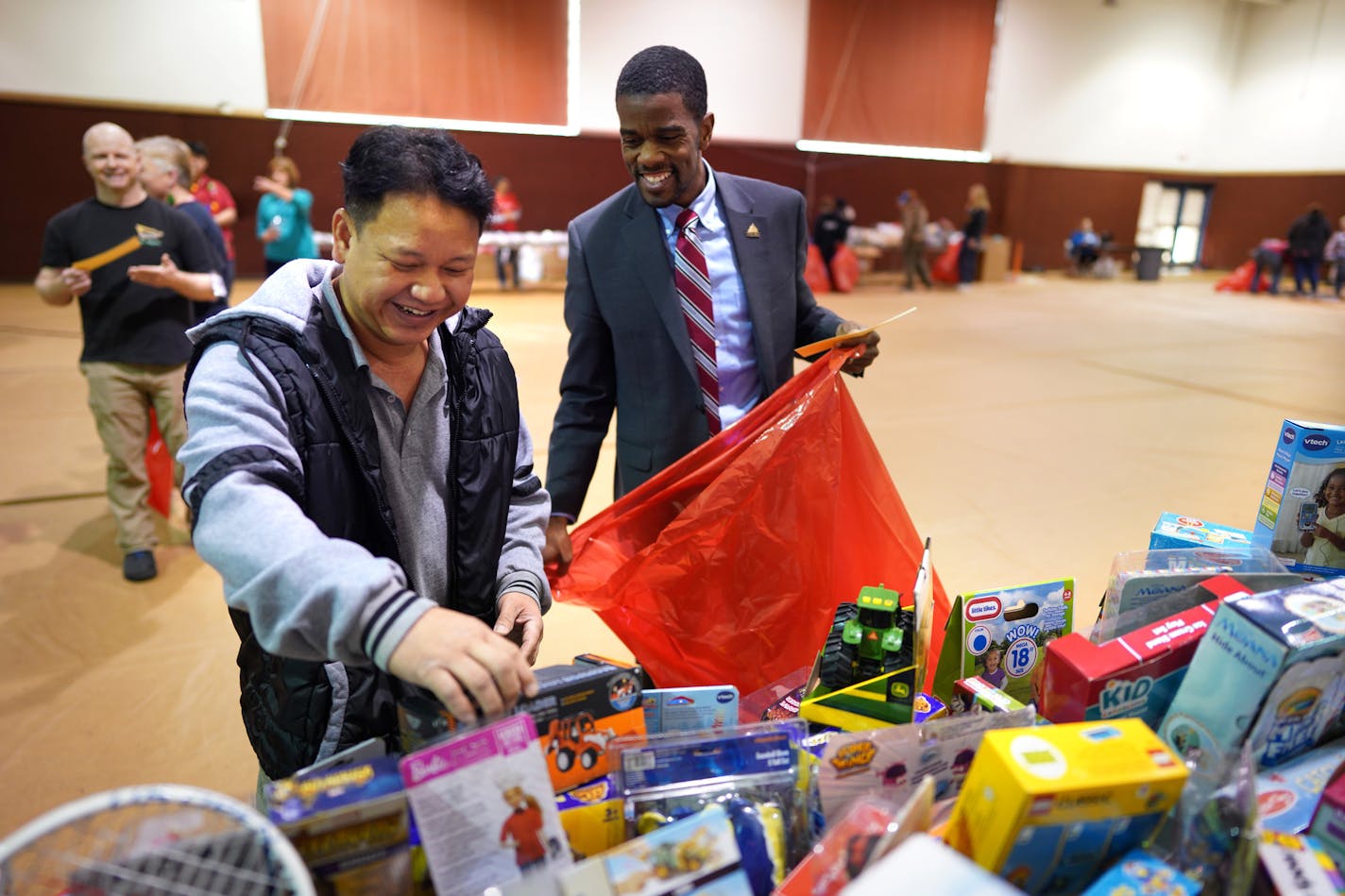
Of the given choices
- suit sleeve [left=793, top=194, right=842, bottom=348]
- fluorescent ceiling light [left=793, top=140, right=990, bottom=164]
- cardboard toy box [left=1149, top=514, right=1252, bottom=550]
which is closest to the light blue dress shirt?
suit sleeve [left=793, top=194, right=842, bottom=348]

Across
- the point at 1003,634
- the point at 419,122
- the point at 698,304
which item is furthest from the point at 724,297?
the point at 419,122

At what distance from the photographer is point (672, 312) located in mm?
2088

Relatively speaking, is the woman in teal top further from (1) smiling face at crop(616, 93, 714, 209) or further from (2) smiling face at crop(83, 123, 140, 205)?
(1) smiling face at crop(616, 93, 714, 209)

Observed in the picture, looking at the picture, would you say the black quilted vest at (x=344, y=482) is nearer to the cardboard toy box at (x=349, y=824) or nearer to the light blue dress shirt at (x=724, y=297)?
the cardboard toy box at (x=349, y=824)

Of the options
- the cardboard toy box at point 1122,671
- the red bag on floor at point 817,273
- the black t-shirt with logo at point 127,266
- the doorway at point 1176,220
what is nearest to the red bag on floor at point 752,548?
the cardboard toy box at point 1122,671

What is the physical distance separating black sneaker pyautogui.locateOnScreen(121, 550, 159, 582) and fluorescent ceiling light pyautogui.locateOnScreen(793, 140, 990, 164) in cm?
1321

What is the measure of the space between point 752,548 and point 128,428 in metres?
3.02

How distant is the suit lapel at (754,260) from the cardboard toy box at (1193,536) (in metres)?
0.95

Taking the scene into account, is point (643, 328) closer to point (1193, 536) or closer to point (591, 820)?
point (1193, 536)

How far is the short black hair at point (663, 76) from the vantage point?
1.93 m

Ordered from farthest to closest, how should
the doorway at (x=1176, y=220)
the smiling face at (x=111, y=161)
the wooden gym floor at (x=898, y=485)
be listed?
1. the doorway at (x=1176, y=220)
2. the smiling face at (x=111, y=161)
3. the wooden gym floor at (x=898, y=485)

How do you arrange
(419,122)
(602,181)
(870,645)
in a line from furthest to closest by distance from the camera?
(602,181)
(419,122)
(870,645)

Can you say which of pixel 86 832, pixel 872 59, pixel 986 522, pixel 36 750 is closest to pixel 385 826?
pixel 86 832

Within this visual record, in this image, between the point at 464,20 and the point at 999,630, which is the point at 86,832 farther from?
the point at 464,20
